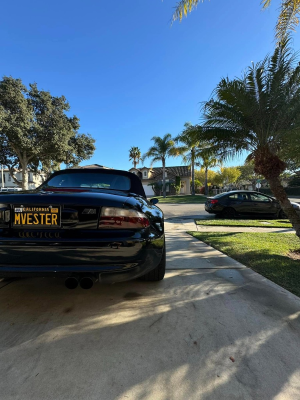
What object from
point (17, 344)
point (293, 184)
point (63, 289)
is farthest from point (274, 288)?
point (293, 184)

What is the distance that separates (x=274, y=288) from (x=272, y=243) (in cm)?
287

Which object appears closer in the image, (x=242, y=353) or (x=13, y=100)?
(x=242, y=353)

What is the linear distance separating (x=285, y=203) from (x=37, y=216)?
5.20 metres

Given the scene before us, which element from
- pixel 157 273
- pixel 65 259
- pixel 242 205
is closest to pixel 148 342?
pixel 65 259

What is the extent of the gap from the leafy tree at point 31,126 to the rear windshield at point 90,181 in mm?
18008

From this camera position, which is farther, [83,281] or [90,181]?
[90,181]

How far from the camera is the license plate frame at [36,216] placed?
2061mm

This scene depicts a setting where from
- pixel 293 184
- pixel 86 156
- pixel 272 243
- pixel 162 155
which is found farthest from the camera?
pixel 293 184

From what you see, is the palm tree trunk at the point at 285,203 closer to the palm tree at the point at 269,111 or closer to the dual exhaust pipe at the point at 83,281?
the palm tree at the point at 269,111

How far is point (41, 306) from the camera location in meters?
2.50

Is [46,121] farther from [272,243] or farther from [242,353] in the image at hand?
[242,353]

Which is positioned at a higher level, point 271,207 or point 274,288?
point 271,207

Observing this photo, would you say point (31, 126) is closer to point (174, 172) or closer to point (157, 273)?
point (157, 273)

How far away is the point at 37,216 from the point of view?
2070 mm
